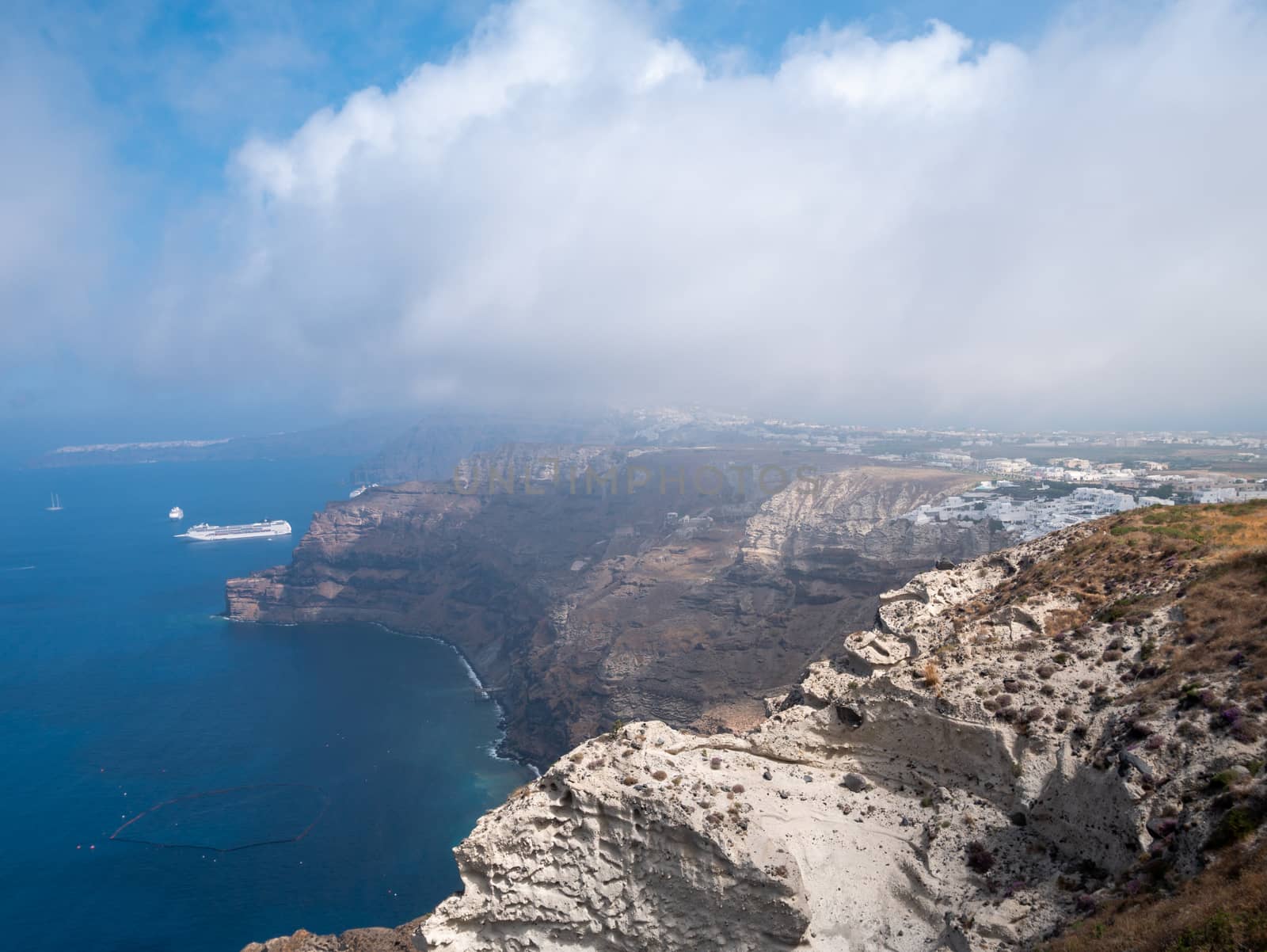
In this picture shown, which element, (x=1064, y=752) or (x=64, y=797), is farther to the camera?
(x=64, y=797)

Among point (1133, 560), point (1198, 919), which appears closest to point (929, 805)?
point (1198, 919)

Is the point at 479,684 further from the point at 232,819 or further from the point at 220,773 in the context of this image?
the point at 232,819

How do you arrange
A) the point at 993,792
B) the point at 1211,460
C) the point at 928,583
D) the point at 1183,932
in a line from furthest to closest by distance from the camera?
the point at 1211,460 < the point at 928,583 < the point at 993,792 < the point at 1183,932

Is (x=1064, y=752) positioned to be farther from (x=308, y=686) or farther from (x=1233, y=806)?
(x=308, y=686)

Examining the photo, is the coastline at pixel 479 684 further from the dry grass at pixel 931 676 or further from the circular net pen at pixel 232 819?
the dry grass at pixel 931 676

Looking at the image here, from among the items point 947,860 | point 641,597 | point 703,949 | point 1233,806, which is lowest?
point 641,597

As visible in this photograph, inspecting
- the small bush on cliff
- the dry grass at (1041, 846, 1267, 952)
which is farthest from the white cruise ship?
the dry grass at (1041, 846, 1267, 952)

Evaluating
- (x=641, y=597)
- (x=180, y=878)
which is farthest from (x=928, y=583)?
(x=641, y=597)
